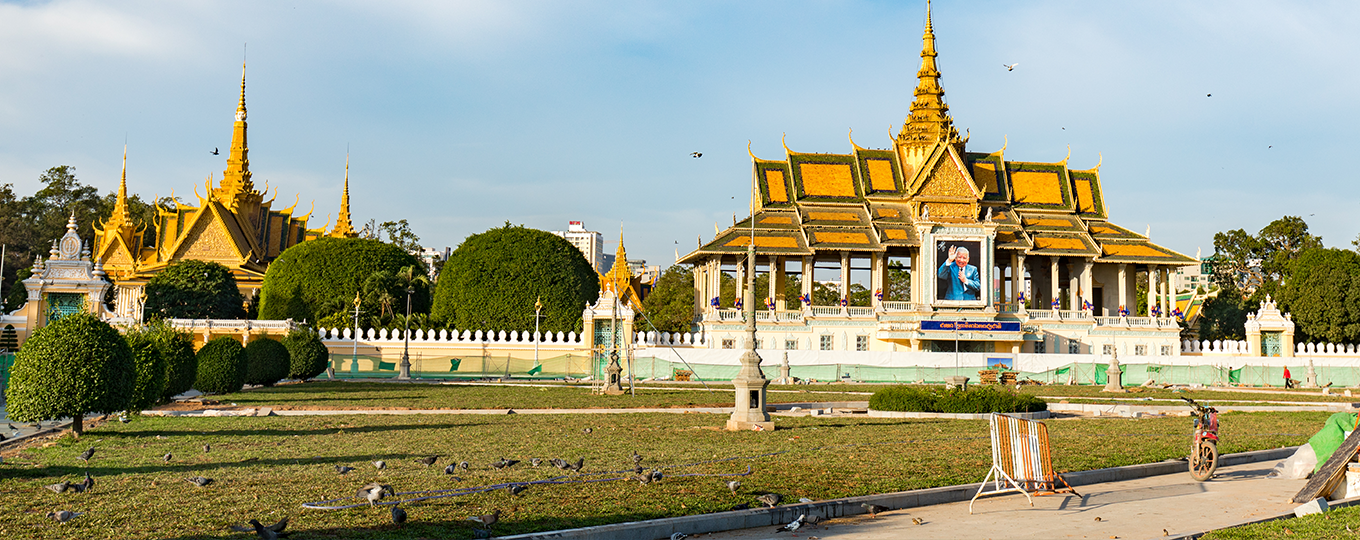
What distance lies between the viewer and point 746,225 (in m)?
56.0

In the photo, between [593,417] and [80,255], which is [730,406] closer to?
[593,417]

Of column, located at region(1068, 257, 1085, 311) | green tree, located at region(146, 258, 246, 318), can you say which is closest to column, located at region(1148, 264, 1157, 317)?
column, located at region(1068, 257, 1085, 311)

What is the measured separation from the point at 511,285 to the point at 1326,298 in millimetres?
43099

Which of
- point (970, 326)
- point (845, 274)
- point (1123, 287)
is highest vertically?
point (845, 274)

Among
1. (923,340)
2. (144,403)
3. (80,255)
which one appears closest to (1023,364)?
(923,340)

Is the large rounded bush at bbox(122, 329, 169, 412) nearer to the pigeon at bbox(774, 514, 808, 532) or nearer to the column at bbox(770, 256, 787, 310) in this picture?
the pigeon at bbox(774, 514, 808, 532)

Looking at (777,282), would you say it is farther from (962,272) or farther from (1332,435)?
(1332,435)

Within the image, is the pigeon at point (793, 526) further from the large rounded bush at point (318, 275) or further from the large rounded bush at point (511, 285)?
the large rounded bush at point (318, 275)

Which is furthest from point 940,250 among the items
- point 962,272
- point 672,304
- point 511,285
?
point 672,304

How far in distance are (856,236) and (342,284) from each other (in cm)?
2613

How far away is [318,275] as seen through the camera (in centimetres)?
5606

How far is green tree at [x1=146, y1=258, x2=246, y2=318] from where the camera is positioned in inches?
2140

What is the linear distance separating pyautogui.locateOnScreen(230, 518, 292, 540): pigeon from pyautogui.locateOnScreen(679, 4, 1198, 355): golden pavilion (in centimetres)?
4233

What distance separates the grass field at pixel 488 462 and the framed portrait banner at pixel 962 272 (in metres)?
32.3
